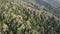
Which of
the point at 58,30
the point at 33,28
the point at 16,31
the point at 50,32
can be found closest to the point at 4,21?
the point at 16,31

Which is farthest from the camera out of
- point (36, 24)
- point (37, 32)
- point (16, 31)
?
point (36, 24)

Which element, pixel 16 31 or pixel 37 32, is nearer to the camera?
pixel 16 31

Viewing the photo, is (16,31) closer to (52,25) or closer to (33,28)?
(33,28)

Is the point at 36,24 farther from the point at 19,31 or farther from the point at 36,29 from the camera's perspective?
the point at 19,31

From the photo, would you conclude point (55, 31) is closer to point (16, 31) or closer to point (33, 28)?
point (33, 28)

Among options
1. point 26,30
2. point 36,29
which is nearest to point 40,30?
point 36,29

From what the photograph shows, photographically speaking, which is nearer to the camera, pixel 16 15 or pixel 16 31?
pixel 16 31

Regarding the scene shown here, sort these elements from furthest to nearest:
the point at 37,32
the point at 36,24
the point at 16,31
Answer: the point at 36,24
the point at 37,32
the point at 16,31

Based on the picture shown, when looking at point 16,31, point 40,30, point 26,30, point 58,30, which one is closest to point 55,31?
point 58,30
